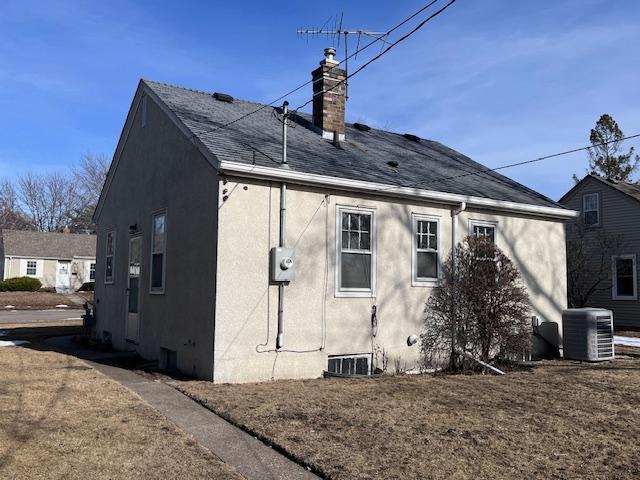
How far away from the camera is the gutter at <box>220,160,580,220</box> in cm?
814

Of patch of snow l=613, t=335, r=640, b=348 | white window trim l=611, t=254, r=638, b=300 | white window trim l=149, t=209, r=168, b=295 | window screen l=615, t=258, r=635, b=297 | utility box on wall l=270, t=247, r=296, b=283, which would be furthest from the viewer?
window screen l=615, t=258, r=635, b=297

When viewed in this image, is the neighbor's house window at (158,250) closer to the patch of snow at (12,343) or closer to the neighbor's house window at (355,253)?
the neighbor's house window at (355,253)

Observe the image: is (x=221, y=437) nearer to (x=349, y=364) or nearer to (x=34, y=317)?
(x=349, y=364)

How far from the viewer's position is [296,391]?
24.5 feet

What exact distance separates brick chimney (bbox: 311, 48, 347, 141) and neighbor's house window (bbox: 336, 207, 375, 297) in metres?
2.97

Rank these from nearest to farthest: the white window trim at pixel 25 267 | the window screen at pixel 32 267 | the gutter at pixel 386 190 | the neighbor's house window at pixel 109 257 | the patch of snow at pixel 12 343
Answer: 1. the gutter at pixel 386 190
2. the patch of snow at pixel 12 343
3. the neighbor's house window at pixel 109 257
4. the white window trim at pixel 25 267
5. the window screen at pixel 32 267

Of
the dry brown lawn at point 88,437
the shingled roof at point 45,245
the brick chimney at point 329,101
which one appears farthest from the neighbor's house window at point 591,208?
the shingled roof at point 45,245

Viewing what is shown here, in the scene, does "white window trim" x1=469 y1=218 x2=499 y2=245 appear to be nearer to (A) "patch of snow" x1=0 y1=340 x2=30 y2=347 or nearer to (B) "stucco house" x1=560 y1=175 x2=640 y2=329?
(A) "patch of snow" x1=0 y1=340 x2=30 y2=347

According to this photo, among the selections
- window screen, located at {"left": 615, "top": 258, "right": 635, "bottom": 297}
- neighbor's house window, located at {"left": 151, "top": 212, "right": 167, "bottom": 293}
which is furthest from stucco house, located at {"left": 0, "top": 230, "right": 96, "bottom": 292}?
window screen, located at {"left": 615, "top": 258, "right": 635, "bottom": 297}

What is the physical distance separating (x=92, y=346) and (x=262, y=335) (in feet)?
19.3

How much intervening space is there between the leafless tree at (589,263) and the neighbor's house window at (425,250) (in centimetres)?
1121

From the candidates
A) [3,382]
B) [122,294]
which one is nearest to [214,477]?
[3,382]

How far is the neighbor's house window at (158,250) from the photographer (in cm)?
1020

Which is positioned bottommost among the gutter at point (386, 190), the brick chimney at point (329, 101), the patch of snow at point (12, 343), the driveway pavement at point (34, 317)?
the driveway pavement at point (34, 317)
